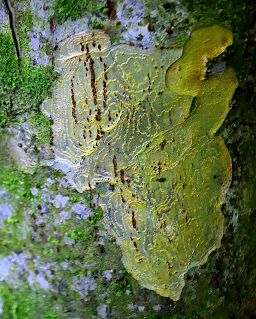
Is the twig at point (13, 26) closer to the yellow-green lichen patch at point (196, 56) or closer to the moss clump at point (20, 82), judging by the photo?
the moss clump at point (20, 82)

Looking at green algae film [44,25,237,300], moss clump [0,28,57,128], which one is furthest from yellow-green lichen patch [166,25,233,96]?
moss clump [0,28,57,128]

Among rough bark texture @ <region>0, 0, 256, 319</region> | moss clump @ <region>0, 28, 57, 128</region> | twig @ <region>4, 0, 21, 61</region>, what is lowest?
rough bark texture @ <region>0, 0, 256, 319</region>

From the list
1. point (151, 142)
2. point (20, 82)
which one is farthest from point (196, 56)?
point (20, 82)

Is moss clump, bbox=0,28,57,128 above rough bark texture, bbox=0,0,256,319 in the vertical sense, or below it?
above

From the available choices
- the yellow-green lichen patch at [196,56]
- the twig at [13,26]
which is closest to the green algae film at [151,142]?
the yellow-green lichen patch at [196,56]

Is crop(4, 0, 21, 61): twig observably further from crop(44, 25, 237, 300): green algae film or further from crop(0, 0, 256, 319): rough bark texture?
crop(44, 25, 237, 300): green algae film

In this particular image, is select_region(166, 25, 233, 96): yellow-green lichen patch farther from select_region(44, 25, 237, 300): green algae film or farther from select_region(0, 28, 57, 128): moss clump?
select_region(0, 28, 57, 128): moss clump

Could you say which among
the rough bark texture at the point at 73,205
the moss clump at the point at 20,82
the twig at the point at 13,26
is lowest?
the rough bark texture at the point at 73,205

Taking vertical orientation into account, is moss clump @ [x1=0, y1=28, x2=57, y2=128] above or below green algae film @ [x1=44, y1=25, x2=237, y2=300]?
above

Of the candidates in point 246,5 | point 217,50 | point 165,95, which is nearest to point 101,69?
point 165,95

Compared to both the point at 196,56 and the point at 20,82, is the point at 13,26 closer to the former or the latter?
the point at 20,82
